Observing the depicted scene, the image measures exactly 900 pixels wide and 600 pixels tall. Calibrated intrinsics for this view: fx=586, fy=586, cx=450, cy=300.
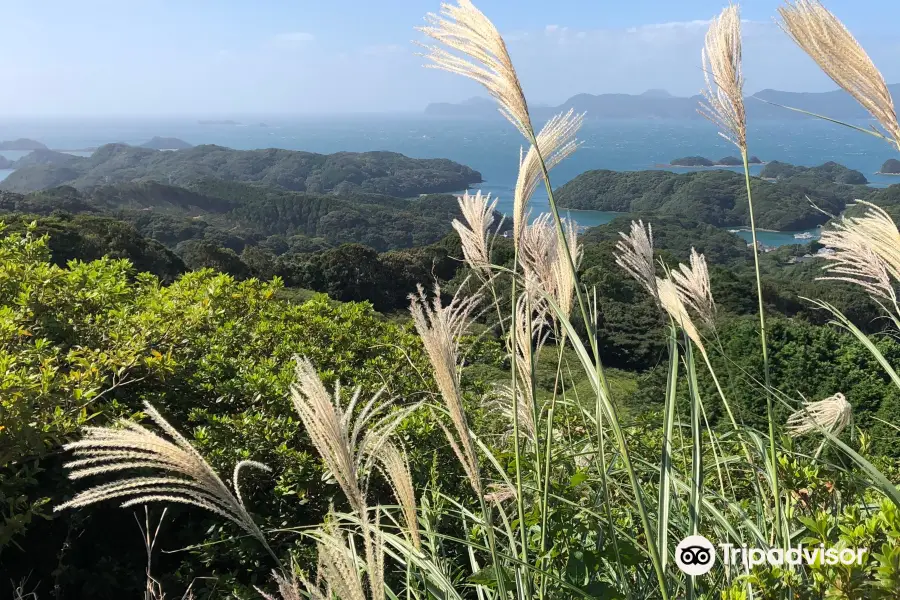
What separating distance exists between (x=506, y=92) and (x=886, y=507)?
90 centimetres

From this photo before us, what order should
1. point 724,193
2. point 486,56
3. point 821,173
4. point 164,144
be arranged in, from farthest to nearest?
point 164,144 → point 821,173 → point 724,193 → point 486,56

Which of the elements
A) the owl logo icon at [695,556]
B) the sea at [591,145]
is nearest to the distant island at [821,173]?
the sea at [591,145]

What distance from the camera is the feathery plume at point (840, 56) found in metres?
0.87

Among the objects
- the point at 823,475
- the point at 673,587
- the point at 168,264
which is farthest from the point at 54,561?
the point at 168,264

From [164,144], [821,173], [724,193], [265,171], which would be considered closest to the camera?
[724,193]

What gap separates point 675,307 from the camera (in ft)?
4.00

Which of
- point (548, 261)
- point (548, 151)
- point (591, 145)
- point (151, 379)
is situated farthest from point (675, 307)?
point (591, 145)

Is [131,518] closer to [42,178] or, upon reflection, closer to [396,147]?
[42,178]

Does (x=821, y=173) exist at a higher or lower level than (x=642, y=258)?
higher

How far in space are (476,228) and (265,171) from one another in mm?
111710

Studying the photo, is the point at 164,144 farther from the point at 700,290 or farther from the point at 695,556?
the point at 695,556

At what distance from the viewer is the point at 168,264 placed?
76.9 ft

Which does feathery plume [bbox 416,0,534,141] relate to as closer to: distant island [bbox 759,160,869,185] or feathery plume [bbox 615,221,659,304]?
feathery plume [bbox 615,221,659,304]

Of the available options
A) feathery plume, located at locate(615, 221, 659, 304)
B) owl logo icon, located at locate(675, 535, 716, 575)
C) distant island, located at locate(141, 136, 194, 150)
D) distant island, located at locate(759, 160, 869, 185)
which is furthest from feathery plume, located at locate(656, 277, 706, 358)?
distant island, located at locate(141, 136, 194, 150)
